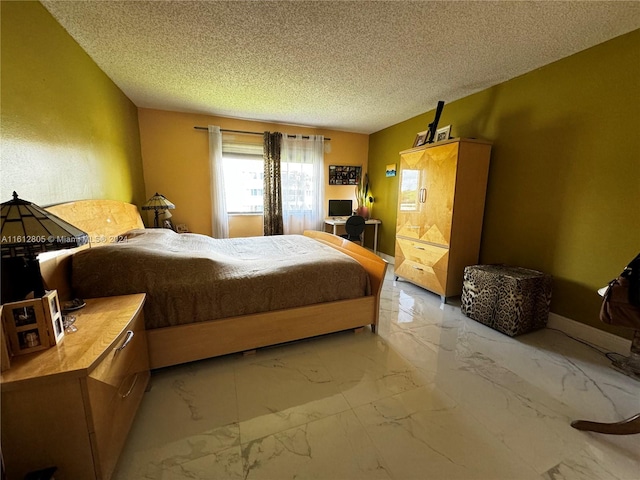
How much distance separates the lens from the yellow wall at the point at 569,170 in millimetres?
1899

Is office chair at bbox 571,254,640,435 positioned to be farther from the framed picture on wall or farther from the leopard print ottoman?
the framed picture on wall

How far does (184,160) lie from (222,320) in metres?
3.15

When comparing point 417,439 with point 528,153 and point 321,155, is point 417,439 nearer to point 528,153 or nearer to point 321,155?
point 528,153

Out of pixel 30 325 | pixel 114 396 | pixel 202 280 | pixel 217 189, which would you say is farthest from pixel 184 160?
pixel 114 396

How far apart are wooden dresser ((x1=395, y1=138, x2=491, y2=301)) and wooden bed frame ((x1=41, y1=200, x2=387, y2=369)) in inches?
42.6

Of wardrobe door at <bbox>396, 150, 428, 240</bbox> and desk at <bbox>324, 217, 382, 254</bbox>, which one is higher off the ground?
wardrobe door at <bbox>396, 150, 428, 240</bbox>

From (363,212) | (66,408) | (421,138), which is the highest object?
(421,138)

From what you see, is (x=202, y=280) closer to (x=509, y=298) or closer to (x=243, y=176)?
(x=509, y=298)

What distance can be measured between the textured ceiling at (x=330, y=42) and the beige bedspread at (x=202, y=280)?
1.57m

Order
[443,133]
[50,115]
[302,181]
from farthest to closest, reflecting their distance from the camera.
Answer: [302,181] → [443,133] → [50,115]

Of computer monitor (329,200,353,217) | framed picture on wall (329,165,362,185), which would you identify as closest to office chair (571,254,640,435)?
computer monitor (329,200,353,217)

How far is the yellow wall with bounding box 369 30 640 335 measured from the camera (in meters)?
1.90

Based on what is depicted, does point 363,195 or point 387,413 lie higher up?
point 363,195

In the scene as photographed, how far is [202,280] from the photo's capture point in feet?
5.50
